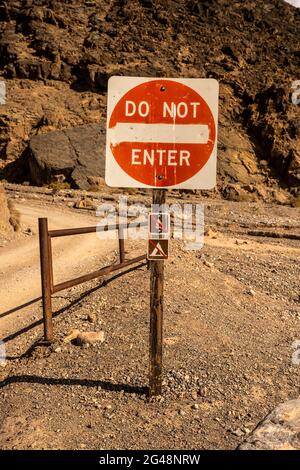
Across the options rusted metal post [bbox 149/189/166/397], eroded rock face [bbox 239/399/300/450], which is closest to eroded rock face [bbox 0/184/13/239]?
rusted metal post [bbox 149/189/166/397]

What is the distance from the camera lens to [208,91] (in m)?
3.04

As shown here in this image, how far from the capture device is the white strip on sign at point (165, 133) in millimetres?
3068

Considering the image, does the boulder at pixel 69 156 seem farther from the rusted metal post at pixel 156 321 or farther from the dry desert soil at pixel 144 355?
the rusted metal post at pixel 156 321

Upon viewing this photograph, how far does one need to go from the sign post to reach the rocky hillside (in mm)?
22001

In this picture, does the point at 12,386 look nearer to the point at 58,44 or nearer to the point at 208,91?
the point at 208,91

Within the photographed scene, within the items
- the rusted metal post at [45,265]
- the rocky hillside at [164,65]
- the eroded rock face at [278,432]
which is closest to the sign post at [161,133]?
the rusted metal post at [45,265]

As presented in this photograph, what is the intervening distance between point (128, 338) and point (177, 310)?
1.09 m

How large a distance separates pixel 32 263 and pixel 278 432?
239 inches

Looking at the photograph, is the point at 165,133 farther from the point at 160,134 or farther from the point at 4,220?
the point at 4,220

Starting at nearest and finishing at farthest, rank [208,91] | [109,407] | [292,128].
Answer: [208,91], [109,407], [292,128]

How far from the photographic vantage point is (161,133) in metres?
3.07

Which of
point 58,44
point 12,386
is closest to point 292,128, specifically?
point 58,44

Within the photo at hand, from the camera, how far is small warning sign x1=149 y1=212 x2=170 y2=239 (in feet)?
10.6

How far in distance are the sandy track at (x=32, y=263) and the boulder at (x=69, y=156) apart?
13357 mm
